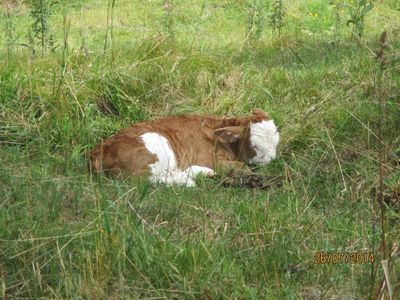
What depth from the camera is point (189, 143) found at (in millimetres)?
6344

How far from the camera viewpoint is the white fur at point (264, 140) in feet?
20.4

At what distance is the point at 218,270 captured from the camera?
11.8ft

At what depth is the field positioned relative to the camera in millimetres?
3564

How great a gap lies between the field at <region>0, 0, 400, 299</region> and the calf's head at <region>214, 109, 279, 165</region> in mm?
136

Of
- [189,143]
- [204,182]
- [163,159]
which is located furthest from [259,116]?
[204,182]

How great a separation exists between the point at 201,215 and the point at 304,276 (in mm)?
889

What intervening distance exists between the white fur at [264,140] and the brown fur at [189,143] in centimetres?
5

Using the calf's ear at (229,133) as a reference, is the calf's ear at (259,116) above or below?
above

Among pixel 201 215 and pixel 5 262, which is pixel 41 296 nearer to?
pixel 5 262
